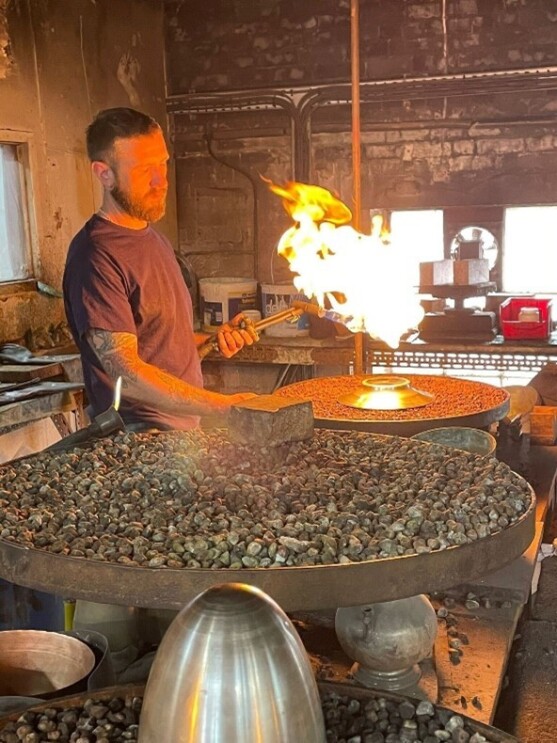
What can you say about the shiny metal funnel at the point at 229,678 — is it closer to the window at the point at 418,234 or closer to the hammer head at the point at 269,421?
the hammer head at the point at 269,421

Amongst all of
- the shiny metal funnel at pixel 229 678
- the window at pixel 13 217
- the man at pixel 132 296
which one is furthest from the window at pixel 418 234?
the shiny metal funnel at pixel 229 678

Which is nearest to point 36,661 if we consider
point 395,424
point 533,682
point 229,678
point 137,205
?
point 229,678

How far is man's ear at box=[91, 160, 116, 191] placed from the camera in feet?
10.2

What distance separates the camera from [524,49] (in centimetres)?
555

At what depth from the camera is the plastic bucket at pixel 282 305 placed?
5797 mm

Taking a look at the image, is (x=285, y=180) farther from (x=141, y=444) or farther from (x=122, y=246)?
(x=141, y=444)

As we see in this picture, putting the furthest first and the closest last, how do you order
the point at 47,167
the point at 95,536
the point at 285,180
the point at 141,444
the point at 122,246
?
the point at 285,180 → the point at 47,167 → the point at 122,246 → the point at 141,444 → the point at 95,536

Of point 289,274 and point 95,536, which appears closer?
point 95,536

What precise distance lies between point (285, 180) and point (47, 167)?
5.83ft

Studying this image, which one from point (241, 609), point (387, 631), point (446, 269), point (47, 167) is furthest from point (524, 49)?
point (241, 609)

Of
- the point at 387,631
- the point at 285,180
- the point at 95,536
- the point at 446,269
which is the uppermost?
the point at 285,180

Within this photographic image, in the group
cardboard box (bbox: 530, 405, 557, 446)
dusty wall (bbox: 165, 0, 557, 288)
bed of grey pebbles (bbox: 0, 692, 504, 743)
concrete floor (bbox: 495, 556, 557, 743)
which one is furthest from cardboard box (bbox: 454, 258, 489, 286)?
bed of grey pebbles (bbox: 0, 692, 504, 743)

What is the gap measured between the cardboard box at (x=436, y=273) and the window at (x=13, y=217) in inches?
96.8

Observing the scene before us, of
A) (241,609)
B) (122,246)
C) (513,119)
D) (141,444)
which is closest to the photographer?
(241,609)
